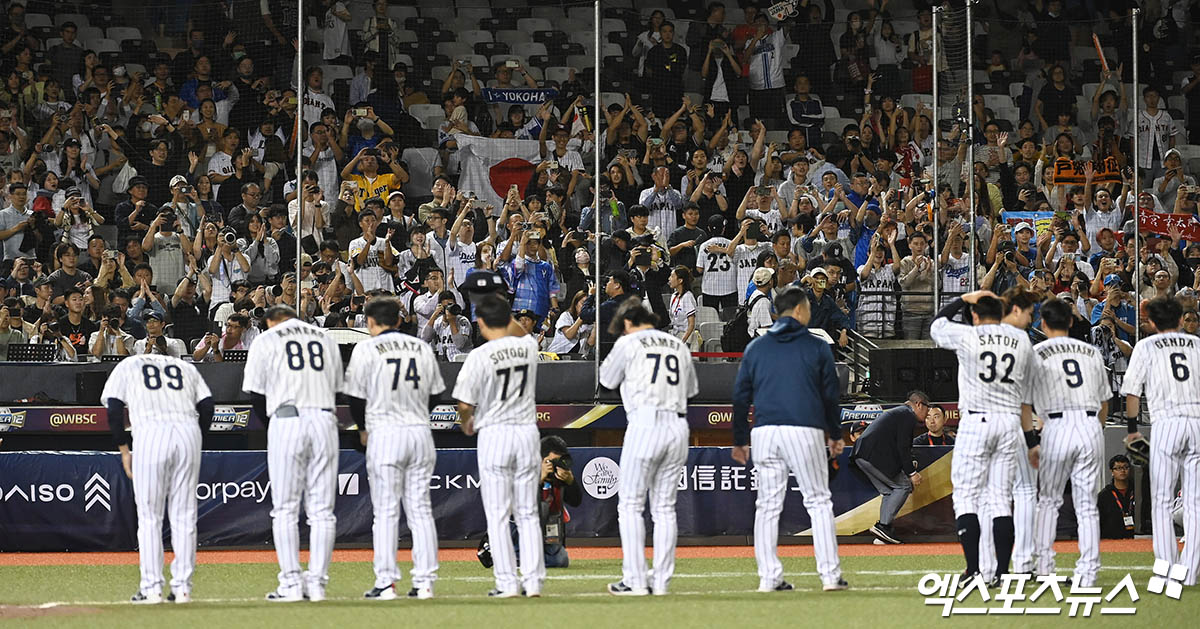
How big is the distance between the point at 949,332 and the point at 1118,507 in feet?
20.8

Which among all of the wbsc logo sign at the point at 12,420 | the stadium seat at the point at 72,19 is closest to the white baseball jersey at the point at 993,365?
the wbsc logo sign at the point at 12,420

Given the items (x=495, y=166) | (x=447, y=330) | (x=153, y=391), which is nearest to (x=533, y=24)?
(x=495, y=166)

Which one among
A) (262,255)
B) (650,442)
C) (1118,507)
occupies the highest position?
(262,255)

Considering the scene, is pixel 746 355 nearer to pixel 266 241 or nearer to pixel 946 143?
pixel 946 143

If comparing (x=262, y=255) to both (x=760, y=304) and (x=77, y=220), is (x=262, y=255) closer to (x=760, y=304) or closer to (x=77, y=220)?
(x=77, y=220)

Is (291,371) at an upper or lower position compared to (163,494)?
upper

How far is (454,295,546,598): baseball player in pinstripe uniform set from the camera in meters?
→ 9.55

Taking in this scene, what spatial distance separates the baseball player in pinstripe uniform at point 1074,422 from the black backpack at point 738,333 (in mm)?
5734

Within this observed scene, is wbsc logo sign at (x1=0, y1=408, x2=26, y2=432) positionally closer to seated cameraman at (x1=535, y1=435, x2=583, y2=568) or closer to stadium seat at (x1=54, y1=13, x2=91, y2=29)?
stadium seat at (x1=54, y1=13, x2=91, y2=29)

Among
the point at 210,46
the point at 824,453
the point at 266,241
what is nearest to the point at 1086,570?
the point at 824,453

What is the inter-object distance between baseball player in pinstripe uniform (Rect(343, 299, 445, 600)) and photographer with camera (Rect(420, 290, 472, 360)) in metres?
6.19

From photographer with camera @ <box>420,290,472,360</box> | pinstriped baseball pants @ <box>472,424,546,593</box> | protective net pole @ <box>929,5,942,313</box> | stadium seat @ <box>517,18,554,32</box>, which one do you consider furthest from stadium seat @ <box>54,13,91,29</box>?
pinstriped baseball pants @ <box>472,424,546,593</box>

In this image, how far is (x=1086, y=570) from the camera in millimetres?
10109

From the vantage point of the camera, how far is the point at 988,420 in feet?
32.8
